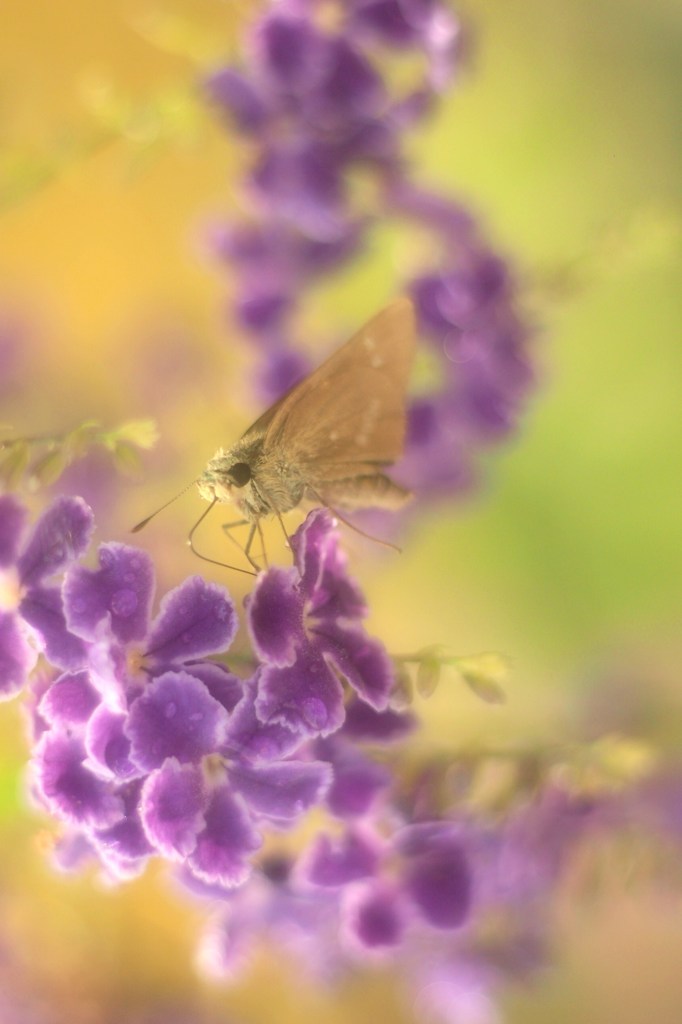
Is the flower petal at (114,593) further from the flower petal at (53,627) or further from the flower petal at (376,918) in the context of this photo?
the flower petal at (376,918)

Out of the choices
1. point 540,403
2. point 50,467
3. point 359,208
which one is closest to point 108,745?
point 50,467

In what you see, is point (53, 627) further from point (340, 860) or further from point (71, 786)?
point (340, 860)

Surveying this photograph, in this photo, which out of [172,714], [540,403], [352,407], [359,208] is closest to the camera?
[172,714]

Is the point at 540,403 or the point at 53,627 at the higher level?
the point at 540,403

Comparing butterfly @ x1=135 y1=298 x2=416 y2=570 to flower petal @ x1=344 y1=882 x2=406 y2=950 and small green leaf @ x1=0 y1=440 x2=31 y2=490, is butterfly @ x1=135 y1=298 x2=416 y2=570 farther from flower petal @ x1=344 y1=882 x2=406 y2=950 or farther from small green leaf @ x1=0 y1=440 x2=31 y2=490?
flower petal @ x1=344 y1=882 x2=406 y2=950

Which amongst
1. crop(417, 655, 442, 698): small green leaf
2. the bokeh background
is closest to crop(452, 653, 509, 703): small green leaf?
crop(417, 655, 442, 698): small green leaf

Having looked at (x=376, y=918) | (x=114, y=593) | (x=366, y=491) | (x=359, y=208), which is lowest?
(x=376, y=918)

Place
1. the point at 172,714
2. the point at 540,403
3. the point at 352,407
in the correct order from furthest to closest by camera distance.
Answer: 1. the point at 540,403
2. the point at 352,407
3. the point at 172,714
